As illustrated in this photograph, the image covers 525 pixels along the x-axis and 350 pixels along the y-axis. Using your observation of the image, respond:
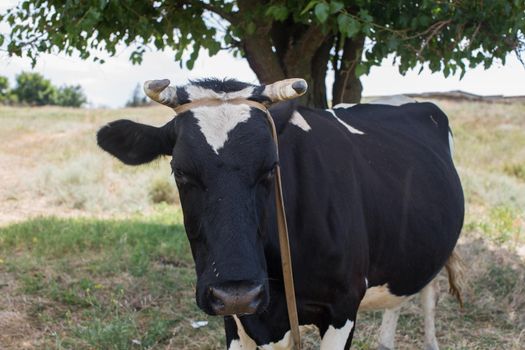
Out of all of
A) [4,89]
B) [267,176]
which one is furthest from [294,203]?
[4,89]

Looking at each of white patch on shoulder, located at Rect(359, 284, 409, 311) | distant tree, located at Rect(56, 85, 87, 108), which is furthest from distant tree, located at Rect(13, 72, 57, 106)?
→ white patch on shoulder, located at Rect(359, 284, 409, 311)

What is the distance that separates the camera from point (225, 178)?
2863 millimetres

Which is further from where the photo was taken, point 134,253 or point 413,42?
point 134,253

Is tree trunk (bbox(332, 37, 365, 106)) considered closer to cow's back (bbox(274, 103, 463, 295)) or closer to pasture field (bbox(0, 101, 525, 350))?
cow's back (bbox(274, 103, 463, 295))

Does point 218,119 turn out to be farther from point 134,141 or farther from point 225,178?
point 134,141

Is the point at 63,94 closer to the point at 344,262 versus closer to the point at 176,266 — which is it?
the point at 176,266

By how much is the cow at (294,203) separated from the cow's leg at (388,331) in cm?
68

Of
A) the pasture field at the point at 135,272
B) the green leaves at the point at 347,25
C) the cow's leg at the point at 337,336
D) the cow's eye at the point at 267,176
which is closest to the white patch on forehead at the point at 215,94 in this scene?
the cow's eye at the point at 267,176

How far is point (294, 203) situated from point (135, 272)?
3.58 m

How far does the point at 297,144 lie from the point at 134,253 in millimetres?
4046

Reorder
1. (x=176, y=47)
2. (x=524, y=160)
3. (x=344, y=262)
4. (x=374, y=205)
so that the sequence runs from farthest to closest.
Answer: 1. (x=524, y=160)
2. (x=176, y=47)
3. (x=374, y=205)
4. (x=344, y=262)

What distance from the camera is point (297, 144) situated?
11.9 feet

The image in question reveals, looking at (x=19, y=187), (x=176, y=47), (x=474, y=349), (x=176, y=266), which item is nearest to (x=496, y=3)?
(x=474, y=349)

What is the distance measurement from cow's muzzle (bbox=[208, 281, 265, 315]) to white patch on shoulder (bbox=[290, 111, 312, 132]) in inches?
48.4
